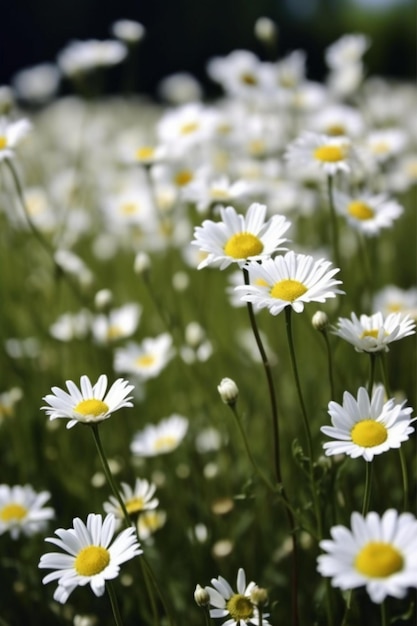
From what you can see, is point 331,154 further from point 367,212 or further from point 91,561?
point 91,561

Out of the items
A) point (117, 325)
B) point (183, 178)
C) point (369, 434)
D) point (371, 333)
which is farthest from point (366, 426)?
point (183, 178)

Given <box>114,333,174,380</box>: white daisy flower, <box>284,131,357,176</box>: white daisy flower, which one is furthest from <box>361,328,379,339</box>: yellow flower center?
<box>114,333,174,380</box>: white daisy flower

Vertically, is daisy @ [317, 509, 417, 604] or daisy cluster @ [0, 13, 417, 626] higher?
daisy cluster @ [0, 13, 417, 626]

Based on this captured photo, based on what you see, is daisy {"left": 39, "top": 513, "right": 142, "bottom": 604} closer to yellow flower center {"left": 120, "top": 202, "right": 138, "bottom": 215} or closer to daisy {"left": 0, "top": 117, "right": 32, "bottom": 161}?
daisy {"left": 0, "top": 117, "right": 32, "bottom": 161}

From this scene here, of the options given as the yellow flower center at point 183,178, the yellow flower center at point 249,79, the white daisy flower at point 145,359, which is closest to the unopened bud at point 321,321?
the white daisy flower at point 145,359

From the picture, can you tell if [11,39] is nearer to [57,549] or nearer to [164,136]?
[164,136]

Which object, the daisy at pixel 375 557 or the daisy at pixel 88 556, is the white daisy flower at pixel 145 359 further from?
the daisy at pixel 375 557
